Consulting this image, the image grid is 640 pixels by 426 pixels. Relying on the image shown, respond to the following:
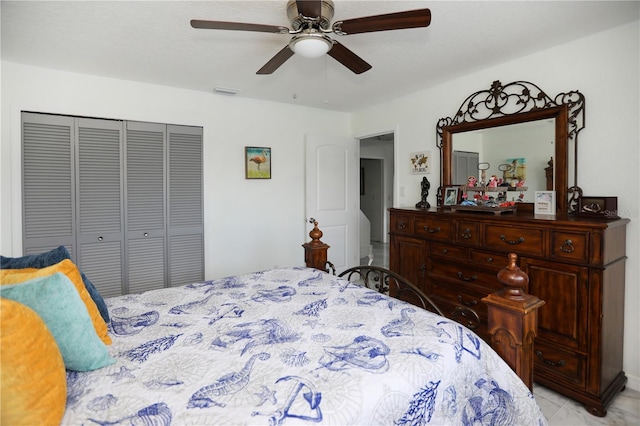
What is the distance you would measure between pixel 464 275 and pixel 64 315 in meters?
2.54

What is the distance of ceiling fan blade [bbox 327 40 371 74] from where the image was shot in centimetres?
193

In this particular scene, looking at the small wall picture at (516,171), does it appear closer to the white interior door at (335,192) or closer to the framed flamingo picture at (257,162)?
the white interior door at (335,192)

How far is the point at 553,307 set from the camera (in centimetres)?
214

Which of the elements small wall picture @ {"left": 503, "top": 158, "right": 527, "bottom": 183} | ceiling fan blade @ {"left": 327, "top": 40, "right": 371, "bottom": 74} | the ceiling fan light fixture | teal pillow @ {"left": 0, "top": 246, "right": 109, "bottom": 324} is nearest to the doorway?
small wall picture @ {"left": 503, "top": 158, "right": 527, "bottom": 183}

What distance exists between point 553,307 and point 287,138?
10.9 ft

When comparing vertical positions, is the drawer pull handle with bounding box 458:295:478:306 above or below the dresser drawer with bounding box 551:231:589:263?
below

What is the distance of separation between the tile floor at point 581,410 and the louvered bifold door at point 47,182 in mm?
3992

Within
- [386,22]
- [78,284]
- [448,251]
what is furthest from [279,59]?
[448,251]

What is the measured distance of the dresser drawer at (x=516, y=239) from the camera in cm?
221

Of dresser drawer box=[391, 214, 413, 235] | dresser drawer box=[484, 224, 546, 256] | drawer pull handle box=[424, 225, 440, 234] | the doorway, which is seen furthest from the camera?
the doorway

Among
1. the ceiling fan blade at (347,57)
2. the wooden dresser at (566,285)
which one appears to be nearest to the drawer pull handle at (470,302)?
the wooden dresser at (566,285)

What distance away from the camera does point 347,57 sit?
2.05 m

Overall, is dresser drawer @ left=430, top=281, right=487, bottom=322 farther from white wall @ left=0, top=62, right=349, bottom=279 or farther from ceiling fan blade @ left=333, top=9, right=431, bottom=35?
white wall @ left=0, top=62, right=349, bottom=279

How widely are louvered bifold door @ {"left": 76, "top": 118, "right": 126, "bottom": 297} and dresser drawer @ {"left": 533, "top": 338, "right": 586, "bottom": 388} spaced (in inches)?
143
